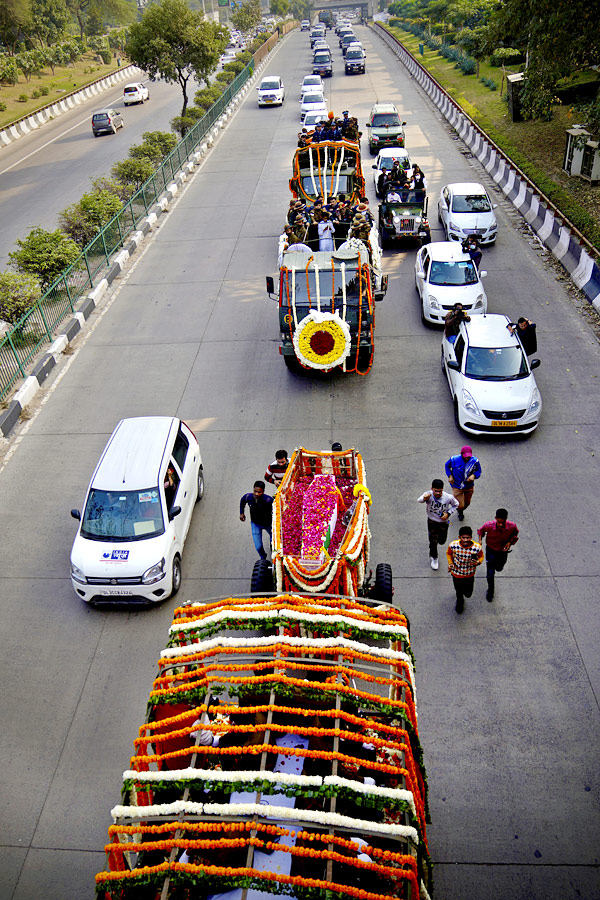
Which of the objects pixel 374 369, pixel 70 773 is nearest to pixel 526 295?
pixel 374 369

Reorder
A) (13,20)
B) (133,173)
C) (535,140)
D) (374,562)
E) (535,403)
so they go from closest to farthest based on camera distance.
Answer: (374,562) < (535,403) < (133,173) < (535,140) < (13,20)

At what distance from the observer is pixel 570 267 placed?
1741cm

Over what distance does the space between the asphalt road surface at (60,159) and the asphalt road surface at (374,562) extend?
965 cm

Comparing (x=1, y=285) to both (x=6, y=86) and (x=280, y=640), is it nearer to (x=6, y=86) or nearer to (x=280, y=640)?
(x=280, y=640)

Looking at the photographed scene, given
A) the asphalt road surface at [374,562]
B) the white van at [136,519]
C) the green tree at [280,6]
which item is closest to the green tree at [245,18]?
the green tree at [280,6]

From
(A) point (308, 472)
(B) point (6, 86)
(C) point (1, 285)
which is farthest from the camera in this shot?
(B) point (6, 86)

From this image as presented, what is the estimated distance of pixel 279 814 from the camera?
179 inches

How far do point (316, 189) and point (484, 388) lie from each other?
10.8m

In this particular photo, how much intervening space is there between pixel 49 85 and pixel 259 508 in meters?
61.3

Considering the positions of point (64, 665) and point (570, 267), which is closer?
point (64, 665)

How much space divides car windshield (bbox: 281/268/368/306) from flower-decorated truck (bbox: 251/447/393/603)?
5.10m

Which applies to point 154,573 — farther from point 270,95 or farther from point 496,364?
point 270,95

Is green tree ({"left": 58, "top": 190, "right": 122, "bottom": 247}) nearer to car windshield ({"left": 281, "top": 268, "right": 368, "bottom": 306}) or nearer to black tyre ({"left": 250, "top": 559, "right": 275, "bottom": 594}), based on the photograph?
car windshield ({"left": 281, "top": 268, "right": 368, "bottom": 306})

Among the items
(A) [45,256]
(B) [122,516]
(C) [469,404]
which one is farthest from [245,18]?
(B) [122,516]
